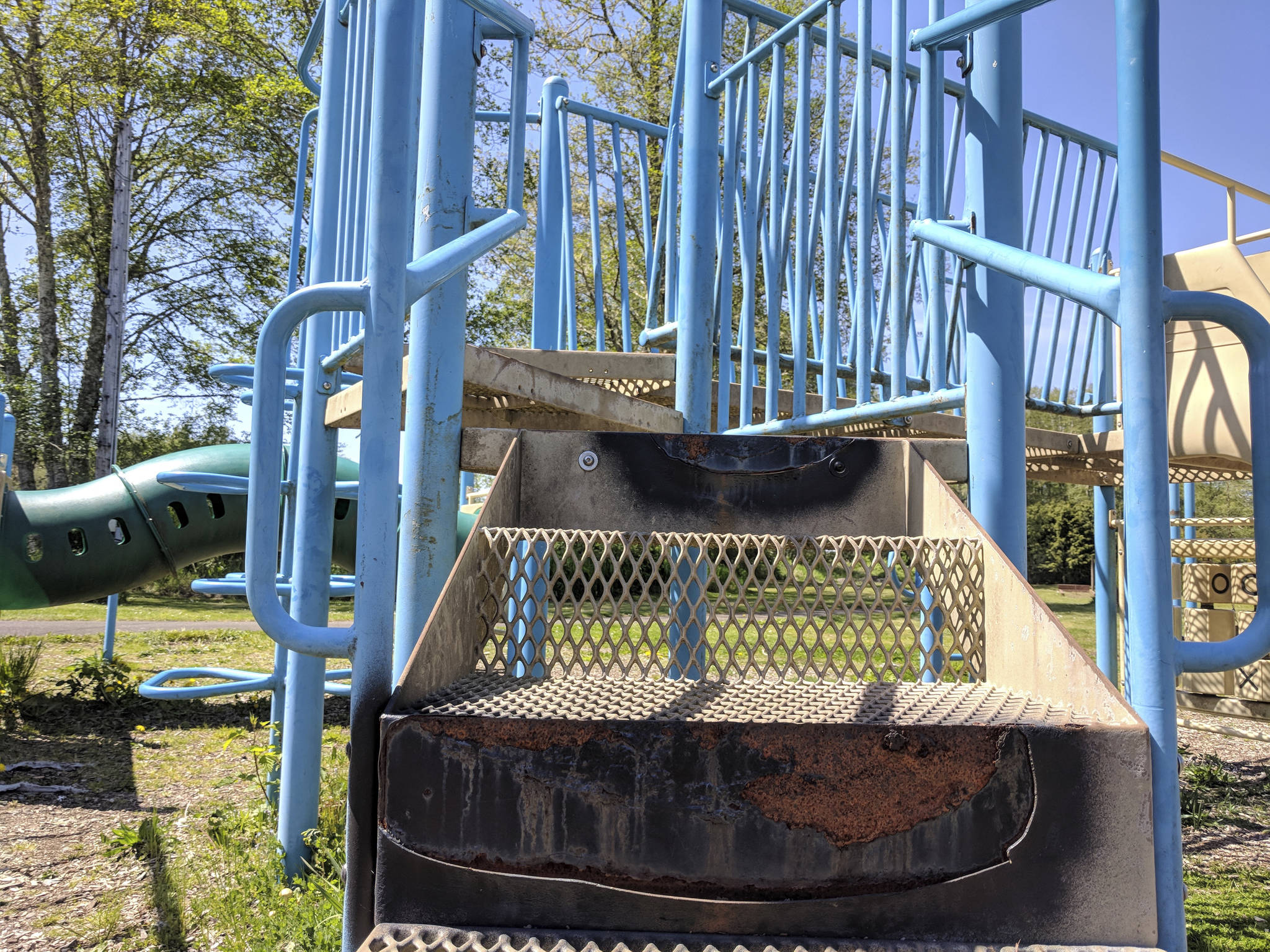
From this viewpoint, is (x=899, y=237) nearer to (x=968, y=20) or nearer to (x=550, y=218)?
(x=968, y=20)

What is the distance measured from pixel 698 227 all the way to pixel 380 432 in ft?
5.69

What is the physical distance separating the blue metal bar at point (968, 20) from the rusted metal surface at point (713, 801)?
1.28 m

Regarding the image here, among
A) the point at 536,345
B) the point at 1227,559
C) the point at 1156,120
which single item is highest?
the point at 536,345

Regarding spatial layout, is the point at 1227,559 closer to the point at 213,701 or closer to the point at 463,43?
the point at 463,43

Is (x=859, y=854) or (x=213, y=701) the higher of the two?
(x=859, y=854)

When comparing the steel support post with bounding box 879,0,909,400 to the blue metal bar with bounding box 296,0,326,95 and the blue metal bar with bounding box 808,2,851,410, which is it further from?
the blue metal bar with bounding box 296,0,326,95

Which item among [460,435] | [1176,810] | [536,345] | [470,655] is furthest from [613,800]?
[536,345]

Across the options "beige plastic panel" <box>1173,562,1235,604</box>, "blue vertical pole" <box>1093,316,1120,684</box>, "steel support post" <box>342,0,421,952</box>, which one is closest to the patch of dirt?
"beige plastic panel" <box>1173,562,1235,604</box>

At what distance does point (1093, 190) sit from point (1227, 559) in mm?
1834

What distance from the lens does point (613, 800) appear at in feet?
3.72

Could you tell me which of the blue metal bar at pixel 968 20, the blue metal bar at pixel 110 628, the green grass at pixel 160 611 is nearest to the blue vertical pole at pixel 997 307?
the blue metal bar at pixel 968 20

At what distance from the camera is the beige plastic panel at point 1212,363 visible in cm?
312

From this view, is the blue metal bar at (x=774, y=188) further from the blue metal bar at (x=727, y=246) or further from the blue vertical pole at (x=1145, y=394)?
the blue vertical pole at (x=1145, y=394)

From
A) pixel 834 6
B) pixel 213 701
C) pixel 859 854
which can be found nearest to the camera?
pixel 859 854
